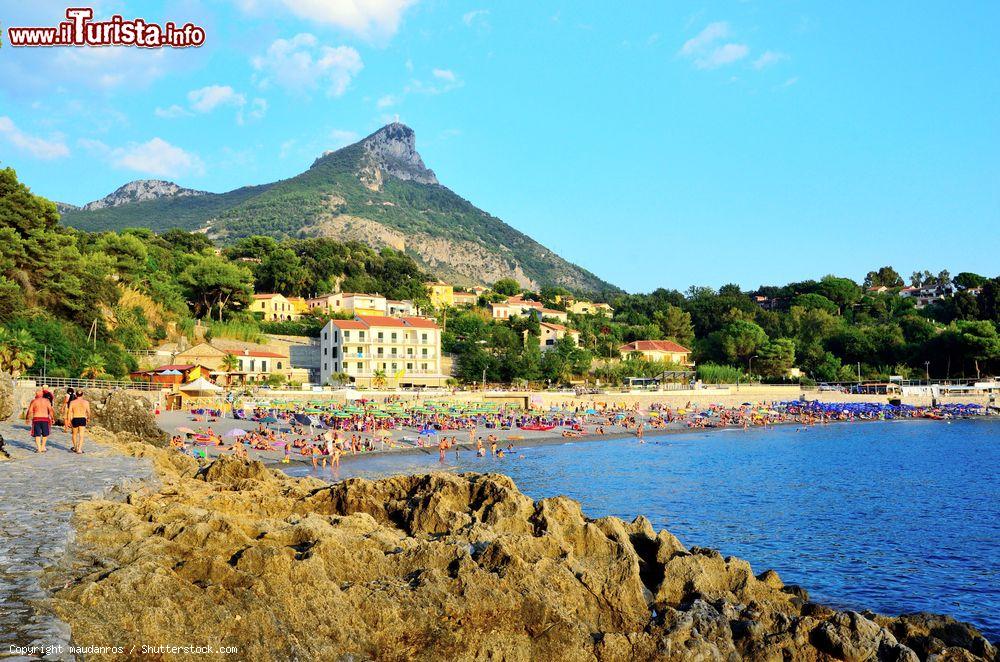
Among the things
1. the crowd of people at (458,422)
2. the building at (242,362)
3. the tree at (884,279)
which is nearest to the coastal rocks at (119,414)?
the crowd of people at (458,422)

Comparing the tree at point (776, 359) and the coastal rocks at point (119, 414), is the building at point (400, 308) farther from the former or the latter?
the coastal rocks at point (119, 414)

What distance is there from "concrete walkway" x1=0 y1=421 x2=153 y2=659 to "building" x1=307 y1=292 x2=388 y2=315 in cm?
6400

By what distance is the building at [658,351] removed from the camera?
86000 mm

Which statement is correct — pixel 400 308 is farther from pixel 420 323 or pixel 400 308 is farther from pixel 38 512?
pixel 38 512

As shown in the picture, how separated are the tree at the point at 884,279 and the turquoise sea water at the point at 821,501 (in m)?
104

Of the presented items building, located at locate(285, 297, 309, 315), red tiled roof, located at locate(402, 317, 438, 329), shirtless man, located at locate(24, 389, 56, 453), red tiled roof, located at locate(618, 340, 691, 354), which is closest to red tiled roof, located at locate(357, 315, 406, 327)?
red tiled roof, located at locate(402, 317, 438, 329)

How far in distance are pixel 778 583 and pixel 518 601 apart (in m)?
6.02

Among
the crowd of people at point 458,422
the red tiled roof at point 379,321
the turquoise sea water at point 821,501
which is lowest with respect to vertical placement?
the turquoise sea water at point 821,501

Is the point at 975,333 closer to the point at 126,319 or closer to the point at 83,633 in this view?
the point at 126,319

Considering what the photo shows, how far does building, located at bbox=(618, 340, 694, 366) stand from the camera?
86.0 meters

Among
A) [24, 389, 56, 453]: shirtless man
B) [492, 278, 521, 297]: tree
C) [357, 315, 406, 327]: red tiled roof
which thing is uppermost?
[492, 278, 521, 297]: tree

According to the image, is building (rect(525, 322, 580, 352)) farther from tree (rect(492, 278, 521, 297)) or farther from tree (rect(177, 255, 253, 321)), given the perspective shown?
tree (rect(492, 278, 521, 297))

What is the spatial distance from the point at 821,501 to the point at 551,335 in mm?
62336

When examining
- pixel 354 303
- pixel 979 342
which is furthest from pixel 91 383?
pixel 979 342
